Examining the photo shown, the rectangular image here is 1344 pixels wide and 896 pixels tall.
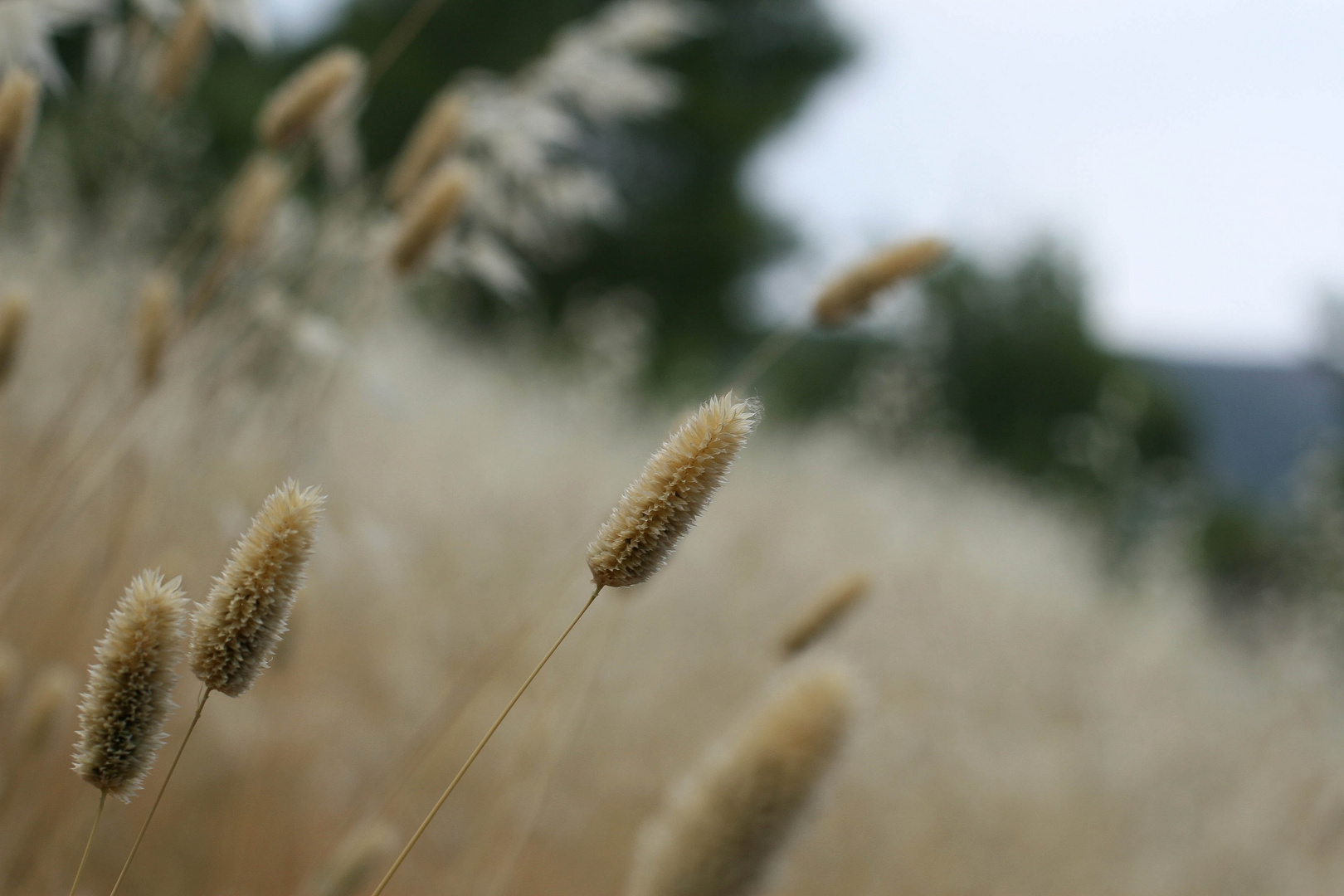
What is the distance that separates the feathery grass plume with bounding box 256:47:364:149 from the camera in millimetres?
865

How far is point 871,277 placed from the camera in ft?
2.80

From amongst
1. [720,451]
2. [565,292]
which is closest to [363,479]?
[720,451]

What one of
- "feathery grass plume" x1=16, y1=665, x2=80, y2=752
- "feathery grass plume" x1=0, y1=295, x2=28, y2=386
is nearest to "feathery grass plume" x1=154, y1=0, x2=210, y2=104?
"feathery grass plume" x1=0, y1=295, x2=28, y2=386

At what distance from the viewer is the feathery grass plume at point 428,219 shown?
2.91 feet

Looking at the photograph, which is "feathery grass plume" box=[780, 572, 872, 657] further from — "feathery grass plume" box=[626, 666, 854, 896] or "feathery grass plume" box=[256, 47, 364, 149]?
"feathery grass plume" box=[256, 47, 364, 149]

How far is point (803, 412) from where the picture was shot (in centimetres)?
894

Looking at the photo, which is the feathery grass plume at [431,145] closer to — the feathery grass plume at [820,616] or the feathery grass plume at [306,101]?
the feathery grass plume at [306,101]

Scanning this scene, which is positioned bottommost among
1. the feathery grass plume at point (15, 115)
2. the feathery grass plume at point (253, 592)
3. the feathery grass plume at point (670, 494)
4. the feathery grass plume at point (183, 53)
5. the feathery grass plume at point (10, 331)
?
the feathery grass plume at point (670, 494)

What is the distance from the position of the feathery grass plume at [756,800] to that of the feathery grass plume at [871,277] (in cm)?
44

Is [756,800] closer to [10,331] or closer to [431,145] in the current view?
[10,331]

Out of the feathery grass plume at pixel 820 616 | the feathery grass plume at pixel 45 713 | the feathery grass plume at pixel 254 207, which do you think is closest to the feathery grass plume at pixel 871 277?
the feathery grass plume at pixel 820 616

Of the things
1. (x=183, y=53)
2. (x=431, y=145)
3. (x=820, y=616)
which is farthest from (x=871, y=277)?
(x=183, y=53)

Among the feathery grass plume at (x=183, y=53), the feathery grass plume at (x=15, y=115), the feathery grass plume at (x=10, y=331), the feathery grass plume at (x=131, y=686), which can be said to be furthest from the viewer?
the feathery grass plume at (x=183, y=53)

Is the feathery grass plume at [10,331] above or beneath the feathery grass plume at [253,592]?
above
